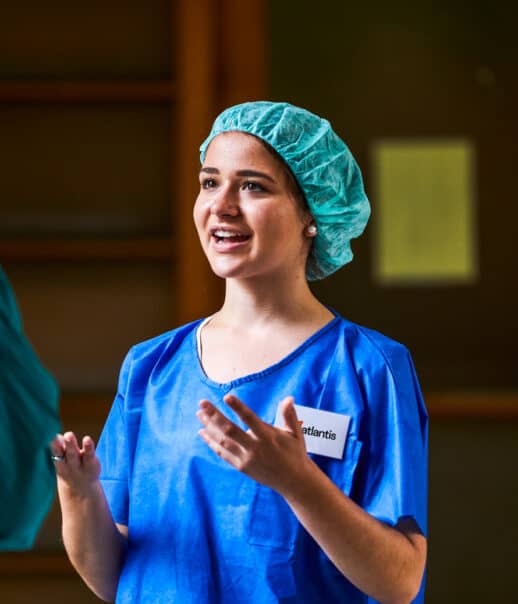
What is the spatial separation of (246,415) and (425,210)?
6.63ft

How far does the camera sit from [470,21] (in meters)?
2.85

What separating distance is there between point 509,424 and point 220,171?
188cm

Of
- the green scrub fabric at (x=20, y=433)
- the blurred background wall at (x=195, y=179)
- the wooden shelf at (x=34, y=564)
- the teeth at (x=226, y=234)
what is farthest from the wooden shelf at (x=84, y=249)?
the teeth at (x=226, y=234)

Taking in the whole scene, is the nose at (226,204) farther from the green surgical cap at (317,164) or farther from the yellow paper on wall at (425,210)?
the yellow paper on wall at (425,210)

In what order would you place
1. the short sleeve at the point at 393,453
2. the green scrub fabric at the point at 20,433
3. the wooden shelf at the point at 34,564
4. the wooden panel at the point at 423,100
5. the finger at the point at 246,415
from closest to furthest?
the finger at the point at 246,415, the short sleeve at the point at 393,453, the green scrub fabric at the point at 20,433, the wooden shelf at the point at 34,564, the wooden panel at the point at 423,100

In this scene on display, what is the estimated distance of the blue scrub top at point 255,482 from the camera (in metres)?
1.07

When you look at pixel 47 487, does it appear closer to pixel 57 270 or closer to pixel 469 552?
pixel 57 270

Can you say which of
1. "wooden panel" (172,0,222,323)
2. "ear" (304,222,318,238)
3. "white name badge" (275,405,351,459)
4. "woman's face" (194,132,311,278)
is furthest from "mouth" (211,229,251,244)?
"wooden panel" (172,0,222,323)

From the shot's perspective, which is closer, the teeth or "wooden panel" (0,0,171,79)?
the teeth

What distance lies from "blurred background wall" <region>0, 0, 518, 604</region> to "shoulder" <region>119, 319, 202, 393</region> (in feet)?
4.94

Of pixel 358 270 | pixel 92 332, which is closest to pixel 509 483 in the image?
pixel 358 270

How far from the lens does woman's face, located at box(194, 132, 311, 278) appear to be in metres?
1.13

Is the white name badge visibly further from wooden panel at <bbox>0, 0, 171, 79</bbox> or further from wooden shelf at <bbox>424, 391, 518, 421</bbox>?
wooden panel at <bbox>0, 0, 171, 79</bbox>

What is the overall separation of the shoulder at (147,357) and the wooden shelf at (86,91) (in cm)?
164
